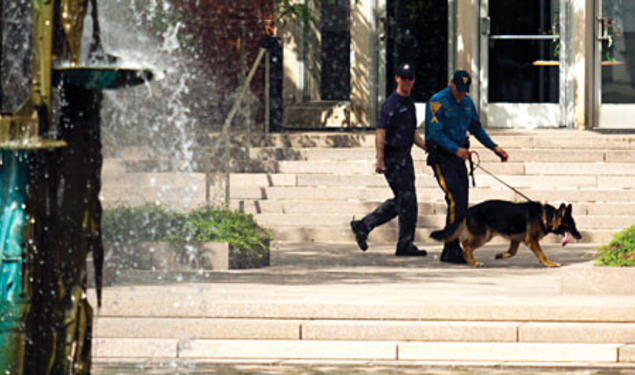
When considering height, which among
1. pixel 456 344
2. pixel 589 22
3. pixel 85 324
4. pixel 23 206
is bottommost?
pixel 456 344

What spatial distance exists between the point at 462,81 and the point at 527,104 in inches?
353

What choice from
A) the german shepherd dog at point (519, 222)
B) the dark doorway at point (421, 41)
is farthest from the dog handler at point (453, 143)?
the dark doorway at point (421, 41)

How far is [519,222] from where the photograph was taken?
13.1 m

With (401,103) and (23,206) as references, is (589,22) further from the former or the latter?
(23,206)

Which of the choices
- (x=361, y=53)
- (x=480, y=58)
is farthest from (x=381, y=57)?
(x=480, y=58)


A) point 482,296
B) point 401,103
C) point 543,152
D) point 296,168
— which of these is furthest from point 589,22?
point 482,296

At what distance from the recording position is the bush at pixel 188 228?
13211 millimetres

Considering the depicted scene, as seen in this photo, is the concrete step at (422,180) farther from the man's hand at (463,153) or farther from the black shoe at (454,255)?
the man's hand at (463,153)

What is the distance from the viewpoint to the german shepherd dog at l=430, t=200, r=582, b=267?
13062 millimetres

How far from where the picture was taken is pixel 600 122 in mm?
21797

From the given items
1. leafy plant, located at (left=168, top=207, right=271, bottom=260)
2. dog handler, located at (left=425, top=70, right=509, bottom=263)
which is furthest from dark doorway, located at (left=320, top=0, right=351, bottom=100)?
leafy plant, located at (left=168, top=207, right=271, bottom=260)

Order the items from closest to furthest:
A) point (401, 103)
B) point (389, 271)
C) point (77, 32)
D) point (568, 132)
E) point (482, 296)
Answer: point (77, 32)
point (482, 296)
point (389, 271)
point (401, 103)
point (568, 132)

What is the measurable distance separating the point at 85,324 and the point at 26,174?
548 millimetres

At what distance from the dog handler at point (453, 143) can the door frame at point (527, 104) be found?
8466mm
